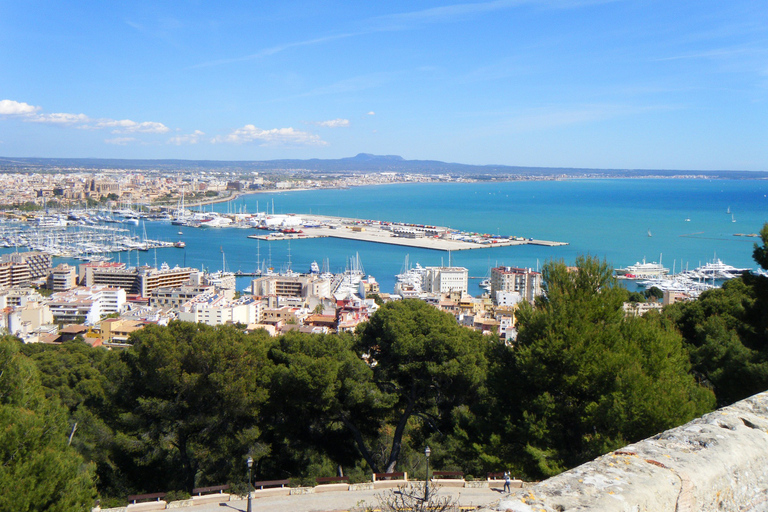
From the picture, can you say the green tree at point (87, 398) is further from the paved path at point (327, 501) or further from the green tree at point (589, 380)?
the green tree at point (589, 380)

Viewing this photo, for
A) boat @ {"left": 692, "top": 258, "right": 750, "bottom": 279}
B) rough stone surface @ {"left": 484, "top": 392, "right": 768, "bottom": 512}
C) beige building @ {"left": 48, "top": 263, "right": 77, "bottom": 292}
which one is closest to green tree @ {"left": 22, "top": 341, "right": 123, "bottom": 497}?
rough stone surface @ {"left": 484, "top": 392, "right": 768, "bottom": 512}

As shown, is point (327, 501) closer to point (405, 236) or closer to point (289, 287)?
point (289, 287)

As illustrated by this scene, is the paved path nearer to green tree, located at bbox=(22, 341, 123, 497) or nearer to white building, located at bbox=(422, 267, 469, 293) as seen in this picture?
green tree, located at bbox=(22, 341, 123, 497)

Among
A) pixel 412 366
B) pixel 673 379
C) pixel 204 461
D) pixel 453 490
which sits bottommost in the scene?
pixel 204 461

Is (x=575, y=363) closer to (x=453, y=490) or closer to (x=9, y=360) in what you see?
(x=453, y=490)

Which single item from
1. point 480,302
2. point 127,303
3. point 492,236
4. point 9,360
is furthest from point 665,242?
point 9,360

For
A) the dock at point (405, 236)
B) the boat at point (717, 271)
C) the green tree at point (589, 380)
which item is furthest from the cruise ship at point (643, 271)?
the green tree at point (589, 380)
